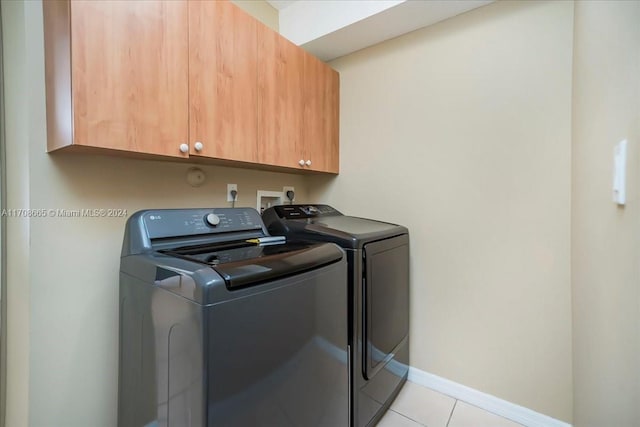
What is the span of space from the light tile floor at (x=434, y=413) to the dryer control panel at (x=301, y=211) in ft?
3.97

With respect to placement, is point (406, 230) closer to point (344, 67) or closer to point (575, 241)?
point (575, 241)

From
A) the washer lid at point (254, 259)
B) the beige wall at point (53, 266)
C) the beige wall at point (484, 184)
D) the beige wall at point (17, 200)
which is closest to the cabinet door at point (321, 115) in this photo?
the beige wall at point (484, 184)

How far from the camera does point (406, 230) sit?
5.77 ft

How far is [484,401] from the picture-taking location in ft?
5.28

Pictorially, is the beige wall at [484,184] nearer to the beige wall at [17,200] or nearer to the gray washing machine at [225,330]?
the gray washing machine at [225,330]

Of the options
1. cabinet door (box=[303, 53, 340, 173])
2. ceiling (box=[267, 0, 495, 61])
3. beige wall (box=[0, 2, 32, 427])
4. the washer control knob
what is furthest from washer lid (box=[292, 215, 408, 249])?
ceiling (box=[267, 0, 495, 61])

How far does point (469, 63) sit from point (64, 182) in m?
2.06

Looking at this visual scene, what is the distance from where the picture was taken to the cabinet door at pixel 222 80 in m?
1.21

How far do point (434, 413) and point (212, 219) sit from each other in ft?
5.22

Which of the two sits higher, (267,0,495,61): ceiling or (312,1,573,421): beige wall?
(267,0,495,61): ceiling

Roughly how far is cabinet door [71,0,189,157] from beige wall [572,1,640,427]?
144 centimetres

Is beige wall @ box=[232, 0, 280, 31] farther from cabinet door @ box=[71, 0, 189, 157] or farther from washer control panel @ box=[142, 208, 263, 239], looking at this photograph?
washer control panel @ box=[142, 208, 263, 239]

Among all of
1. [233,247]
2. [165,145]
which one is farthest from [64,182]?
[233,247]

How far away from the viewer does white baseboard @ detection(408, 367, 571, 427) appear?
1464 millimetres
